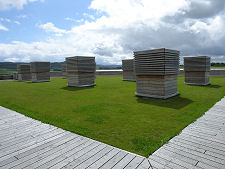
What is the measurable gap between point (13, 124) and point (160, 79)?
7.31 m

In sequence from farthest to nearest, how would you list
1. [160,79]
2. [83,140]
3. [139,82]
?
[139,82] < [160,79] < [83,140]

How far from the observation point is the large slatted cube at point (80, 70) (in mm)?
15226

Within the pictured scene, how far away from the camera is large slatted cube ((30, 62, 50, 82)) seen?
21.9m

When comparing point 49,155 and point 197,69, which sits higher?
point 197,69

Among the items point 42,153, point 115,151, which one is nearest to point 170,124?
point 115,151

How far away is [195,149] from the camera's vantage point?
12.3ft

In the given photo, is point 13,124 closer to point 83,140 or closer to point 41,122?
point 41,122

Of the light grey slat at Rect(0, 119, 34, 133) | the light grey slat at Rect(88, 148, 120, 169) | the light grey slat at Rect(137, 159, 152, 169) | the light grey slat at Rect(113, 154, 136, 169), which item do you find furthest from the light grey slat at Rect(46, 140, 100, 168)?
the light grey slat at Rect(0, 119, 34, 133)

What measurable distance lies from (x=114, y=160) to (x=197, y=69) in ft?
44.4

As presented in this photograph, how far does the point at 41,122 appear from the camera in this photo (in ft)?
19.3

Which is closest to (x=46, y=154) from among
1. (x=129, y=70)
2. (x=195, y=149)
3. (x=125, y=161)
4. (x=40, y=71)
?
(x=125, y=161)

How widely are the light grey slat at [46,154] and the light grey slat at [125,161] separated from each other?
1.25 metres

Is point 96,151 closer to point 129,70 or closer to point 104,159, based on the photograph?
point 104,159

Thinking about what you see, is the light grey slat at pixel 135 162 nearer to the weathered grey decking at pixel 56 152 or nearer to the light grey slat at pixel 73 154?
the weathered grey decking at pixel 56 152
